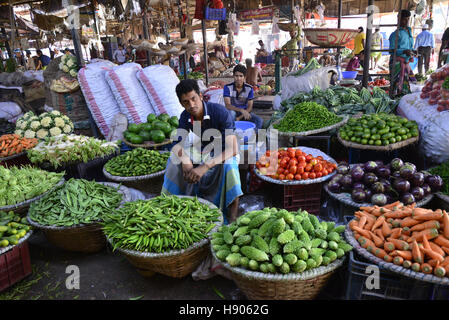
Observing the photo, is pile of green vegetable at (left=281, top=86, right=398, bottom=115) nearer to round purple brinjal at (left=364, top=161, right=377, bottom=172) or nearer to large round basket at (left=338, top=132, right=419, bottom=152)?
large round basket at (left=338, top=132, right=419, bottom=152)

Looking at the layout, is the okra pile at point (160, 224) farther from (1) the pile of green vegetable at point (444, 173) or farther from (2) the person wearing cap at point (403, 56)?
(2) the person wearing cap at point (403, 56)

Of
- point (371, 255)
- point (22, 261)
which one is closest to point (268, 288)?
point (371, 255)

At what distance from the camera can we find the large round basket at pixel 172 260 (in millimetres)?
2225

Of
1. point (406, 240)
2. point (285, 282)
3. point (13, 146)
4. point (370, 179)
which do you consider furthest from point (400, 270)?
point (13, 146)

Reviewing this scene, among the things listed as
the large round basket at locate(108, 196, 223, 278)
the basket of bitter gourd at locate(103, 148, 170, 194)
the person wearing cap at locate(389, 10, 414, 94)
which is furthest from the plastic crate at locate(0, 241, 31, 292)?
the person wearing cap at locate(389, 10, 414, 94)

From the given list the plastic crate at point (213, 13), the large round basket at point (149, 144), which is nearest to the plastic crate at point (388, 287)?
the large round basket at point (149, 144)

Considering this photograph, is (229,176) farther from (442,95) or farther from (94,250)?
(442,95)

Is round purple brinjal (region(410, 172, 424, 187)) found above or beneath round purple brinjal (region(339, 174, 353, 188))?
above

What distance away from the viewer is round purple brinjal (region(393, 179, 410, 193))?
9.14ft

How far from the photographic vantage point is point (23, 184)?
326 centimetres

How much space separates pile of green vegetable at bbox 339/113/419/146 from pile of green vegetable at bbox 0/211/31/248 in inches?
135

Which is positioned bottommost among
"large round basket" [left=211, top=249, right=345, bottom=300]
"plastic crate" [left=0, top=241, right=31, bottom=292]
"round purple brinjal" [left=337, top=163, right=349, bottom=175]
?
"plastic crate" [left=0, top=241, right=31, bottom=292]

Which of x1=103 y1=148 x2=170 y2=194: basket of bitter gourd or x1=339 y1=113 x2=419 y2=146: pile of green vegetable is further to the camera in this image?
x1=103 y1=148 x2=170 y2=194: basket of bitter gourd

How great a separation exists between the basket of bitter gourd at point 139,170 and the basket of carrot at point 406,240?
2.28 meters
